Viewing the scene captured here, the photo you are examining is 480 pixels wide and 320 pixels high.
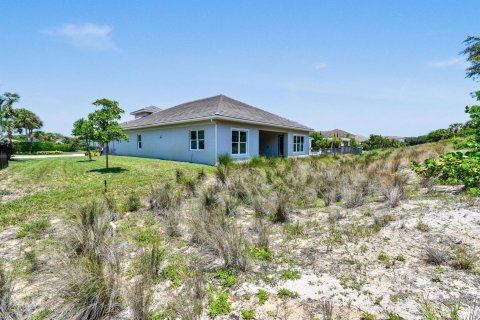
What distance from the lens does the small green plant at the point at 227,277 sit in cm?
284

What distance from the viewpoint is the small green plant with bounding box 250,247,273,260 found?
3402 millimetres

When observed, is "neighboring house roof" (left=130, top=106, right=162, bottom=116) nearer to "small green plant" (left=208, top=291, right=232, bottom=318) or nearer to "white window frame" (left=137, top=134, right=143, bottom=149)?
"white window frame" (left=137, top=134, right=143, bottom=149)

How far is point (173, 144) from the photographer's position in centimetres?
1891

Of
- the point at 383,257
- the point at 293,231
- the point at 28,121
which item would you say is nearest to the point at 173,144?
the point at 293,231

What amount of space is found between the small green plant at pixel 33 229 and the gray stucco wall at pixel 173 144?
1139cm

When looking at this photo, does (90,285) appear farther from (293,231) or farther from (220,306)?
(293,231)

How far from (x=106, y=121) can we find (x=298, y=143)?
58.7 feet

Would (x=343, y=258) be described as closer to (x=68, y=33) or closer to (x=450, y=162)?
(x=450, y=162)

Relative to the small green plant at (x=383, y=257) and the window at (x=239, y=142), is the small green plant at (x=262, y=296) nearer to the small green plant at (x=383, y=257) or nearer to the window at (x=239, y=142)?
the small green plant at (x=383, y=257)

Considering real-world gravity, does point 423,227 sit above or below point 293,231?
above

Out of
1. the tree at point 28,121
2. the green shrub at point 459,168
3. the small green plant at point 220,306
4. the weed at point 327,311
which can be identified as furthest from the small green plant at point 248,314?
the tree at point 28,121

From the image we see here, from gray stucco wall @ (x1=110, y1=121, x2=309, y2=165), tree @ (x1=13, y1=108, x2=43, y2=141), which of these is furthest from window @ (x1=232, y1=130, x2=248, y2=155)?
tree @ (x1=13, y1=108, x2=43, y2=141)

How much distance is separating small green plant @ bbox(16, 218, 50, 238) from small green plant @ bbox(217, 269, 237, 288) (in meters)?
3.56

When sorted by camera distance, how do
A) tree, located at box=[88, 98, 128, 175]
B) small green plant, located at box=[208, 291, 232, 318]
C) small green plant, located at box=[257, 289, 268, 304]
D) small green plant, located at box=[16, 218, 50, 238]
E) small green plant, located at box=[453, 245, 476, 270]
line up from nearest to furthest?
small green plant, located at box=[208, 291, 232, 318] → small green plant, located at box=[257, 289, 268, 304] → small green plant, located at box=[453, 245, 476, 270] → small green plant, located at box=[16, 218, 50, 238] → tree, located at box=[88, 98, 128, 175]
